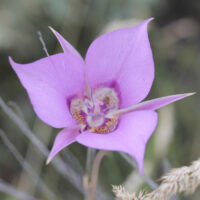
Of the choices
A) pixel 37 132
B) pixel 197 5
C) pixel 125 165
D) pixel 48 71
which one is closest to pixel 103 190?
pixel 125 165

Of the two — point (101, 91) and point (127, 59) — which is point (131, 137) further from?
point (101, 91)

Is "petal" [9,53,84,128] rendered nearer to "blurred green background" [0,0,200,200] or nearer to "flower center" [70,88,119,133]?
"flower center" [70,88,119,133]

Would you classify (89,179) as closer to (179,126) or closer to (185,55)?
(179,126)

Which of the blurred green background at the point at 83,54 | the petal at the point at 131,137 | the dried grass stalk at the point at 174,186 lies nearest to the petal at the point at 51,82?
the petal at the point at 131,137

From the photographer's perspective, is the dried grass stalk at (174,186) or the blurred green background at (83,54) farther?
the blurred green background at (83,54)

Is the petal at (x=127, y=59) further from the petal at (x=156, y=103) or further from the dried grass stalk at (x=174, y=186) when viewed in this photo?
the dried grass stalk at (x=174, y=186)

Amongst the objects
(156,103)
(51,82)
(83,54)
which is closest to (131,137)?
(156,103)
